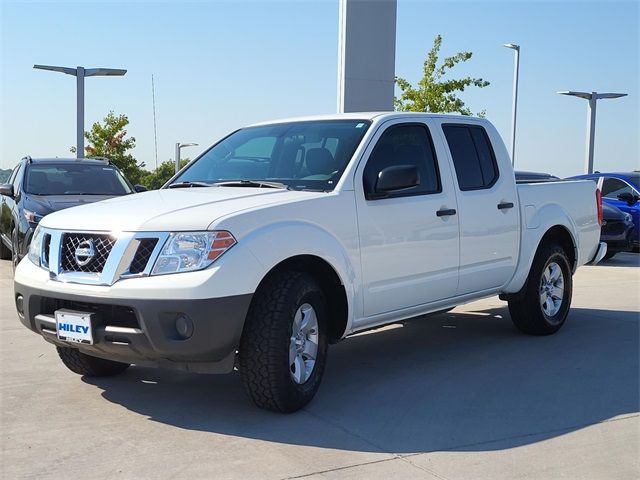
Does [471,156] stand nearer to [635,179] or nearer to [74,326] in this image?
[74,326]

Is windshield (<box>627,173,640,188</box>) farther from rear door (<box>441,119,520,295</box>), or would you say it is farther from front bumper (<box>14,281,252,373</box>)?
front bumper (<box>14,281,252,373</box>)

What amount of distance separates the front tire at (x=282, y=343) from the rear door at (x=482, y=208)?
66.4 inches

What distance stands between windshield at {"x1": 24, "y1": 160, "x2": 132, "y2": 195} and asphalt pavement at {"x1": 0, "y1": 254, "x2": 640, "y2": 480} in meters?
3.75

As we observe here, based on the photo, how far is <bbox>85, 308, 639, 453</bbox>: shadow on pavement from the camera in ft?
14.4

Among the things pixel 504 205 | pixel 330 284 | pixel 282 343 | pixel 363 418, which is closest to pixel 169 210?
pixel 282 343

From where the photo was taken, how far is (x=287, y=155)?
559 centimetres

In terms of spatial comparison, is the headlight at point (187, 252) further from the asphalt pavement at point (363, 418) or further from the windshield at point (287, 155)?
the windshield at point (287, 155)

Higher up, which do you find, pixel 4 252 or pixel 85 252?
pixel 85 252

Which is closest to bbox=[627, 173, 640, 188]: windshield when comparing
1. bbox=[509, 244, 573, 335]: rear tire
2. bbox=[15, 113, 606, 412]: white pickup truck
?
bbox=[509, 244, 573, 335]: rear tire

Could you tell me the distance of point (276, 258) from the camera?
446 cm

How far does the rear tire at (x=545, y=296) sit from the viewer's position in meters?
6.89

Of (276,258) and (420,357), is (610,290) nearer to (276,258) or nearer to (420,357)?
(420,357)

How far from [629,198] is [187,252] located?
11986 millimetres

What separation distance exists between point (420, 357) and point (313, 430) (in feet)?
6.67
